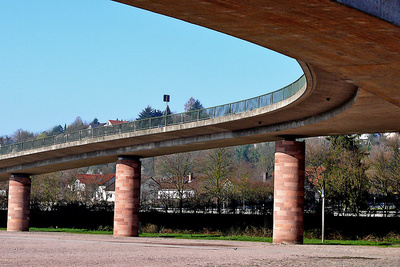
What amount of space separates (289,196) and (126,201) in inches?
540

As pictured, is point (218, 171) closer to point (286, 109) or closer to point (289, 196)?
point (289, 196)

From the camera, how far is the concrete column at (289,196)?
3544cm

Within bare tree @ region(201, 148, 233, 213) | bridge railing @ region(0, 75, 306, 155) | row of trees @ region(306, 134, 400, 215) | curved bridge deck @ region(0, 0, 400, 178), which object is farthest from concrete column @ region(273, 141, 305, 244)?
bare tree @ region(201, 148, 233, 213)

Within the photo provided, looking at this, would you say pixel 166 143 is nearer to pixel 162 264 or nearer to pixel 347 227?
pixel 347 227

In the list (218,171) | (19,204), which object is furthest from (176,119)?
(218,171)

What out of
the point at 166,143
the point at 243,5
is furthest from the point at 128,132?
the point at 243,5

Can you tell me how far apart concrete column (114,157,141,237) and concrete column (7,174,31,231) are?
14029 millimetres

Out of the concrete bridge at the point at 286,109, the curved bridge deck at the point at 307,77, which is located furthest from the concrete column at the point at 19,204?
the curved bridge deck at the point at 307,77

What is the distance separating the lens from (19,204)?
180ft

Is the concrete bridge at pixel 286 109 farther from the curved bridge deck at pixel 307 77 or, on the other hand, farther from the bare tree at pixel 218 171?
the bare tree at pixel 218 171

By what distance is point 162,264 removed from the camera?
19.7m

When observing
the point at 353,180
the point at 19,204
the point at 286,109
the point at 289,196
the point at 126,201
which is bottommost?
the point at 19,204

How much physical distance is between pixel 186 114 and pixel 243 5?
26.7 meters

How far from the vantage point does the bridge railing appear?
3008 cm
